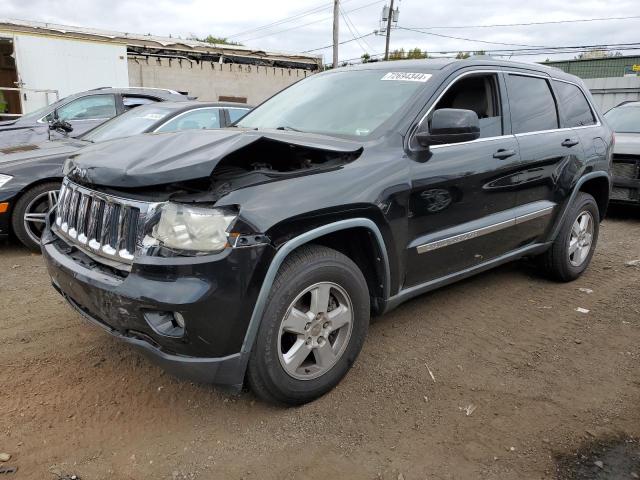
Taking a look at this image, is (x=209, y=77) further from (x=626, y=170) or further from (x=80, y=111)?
(x=626, y=170)

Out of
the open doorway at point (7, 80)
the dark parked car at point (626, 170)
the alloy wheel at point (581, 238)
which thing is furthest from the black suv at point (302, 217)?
the open doorway at point (7, 80)

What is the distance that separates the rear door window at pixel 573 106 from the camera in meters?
4.44

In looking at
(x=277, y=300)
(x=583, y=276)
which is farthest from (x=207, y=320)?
(x=583, y=276)

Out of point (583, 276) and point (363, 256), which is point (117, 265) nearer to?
point (363, 256)

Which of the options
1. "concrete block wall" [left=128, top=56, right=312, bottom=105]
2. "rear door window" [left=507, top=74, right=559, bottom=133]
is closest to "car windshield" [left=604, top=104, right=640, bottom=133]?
"rear door window" [left=507, top=74, right=559, bottom=133]

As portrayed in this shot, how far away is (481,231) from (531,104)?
50.3 inches

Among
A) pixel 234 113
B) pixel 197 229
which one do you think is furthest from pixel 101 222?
pixel 234 113

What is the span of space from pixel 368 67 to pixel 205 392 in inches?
98.9

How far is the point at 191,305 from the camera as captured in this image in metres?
2.19

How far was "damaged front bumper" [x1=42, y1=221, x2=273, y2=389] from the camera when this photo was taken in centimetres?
221

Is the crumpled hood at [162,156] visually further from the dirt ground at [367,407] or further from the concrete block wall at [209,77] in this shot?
the concrete block wall at [209,77]

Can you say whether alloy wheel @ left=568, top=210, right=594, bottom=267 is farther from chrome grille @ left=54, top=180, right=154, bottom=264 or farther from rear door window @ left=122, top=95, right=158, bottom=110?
rear door window @ left=122, top=95, right=158, bottom=110

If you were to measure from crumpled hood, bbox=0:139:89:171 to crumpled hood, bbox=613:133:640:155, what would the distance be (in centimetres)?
697

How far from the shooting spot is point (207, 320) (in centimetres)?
223
